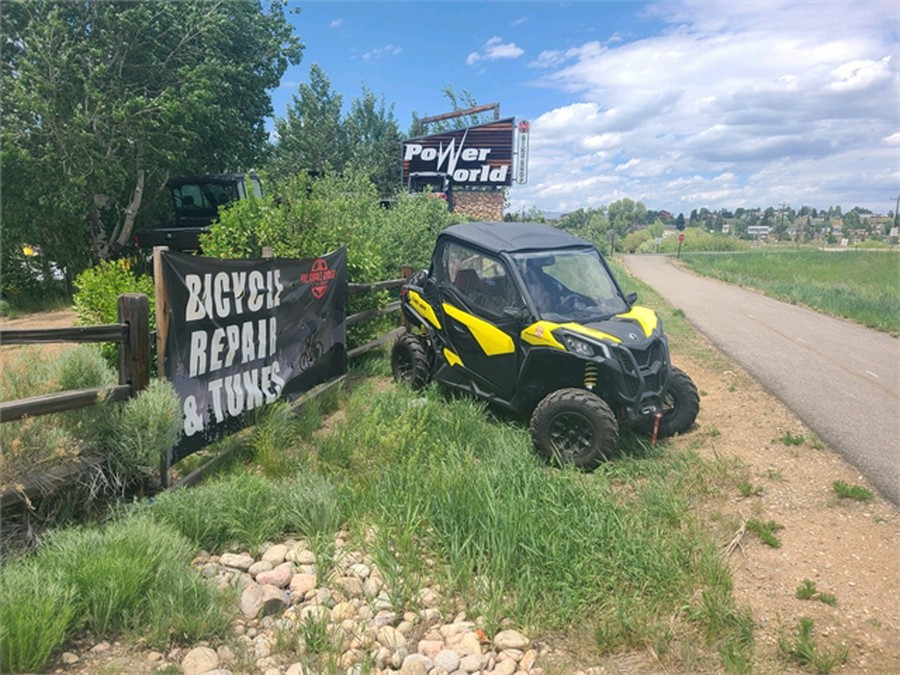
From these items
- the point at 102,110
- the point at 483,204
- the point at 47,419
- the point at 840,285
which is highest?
the point at 102,110

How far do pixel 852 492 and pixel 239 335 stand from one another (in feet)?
17.3

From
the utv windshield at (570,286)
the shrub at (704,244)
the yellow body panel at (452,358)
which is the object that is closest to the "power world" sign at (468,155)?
the utv windshield at (570,286)

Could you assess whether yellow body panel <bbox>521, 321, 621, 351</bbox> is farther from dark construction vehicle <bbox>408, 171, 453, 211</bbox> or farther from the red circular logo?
dark construction vehicle <bbox>408, 171, 453, 211</bbox>

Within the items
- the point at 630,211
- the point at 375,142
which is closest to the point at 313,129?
the point at 375,142

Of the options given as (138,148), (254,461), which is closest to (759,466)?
(254,461)

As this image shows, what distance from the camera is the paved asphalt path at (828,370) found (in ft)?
21.1

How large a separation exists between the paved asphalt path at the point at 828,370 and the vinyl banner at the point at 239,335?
207 inches

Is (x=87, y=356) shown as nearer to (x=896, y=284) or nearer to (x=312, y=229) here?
(x=312, y=229)

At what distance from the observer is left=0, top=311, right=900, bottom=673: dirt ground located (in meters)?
3.40

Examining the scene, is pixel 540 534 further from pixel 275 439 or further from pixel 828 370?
pixel 828 370

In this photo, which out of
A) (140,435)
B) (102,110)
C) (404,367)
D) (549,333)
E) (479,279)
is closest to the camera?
(140,435)

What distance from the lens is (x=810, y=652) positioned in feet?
10.5

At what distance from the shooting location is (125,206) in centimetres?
1817

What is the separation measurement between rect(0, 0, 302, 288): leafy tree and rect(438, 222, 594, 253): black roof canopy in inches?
445
